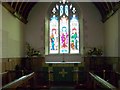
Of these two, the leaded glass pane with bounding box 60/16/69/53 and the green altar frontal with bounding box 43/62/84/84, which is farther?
the leaded glass pane with bounding box 60/16/69/53

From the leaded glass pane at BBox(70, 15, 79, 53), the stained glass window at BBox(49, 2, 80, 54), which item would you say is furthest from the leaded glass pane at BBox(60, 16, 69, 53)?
the leaded glass pane at BBox(70, 15, 79, 53)

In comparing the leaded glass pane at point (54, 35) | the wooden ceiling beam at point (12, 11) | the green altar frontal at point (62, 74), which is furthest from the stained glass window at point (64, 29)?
the wooden ceiling beam at point (12, 11)

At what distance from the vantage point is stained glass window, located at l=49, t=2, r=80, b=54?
43.8 ft

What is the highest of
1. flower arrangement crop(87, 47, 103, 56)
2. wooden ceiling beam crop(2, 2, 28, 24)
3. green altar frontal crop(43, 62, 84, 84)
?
wooden ceiling beam crop(2, 2, 28, 24)

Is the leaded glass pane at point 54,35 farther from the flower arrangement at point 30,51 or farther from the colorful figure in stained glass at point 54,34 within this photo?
the flower arrangement at point 30,51

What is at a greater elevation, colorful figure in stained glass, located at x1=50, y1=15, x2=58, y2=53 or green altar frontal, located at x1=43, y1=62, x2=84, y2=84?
colorful figure in stained glass, located at x1=50, y1=15, x2=58, y2=53

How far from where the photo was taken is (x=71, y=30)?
13.4m

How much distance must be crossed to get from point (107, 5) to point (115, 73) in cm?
340

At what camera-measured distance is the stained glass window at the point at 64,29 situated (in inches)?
525

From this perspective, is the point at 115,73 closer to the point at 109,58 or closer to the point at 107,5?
the point at 109,58

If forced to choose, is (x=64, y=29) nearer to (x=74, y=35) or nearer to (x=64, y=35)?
(x=64, y=35)

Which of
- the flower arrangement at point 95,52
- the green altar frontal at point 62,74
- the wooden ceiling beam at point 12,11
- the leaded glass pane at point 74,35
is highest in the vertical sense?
the wooden ceiling beam at point 12,11

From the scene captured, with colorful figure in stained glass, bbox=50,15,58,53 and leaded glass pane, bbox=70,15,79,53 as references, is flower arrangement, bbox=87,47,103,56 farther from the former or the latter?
colorful figure in stained glass, bbox=50,15,58,53

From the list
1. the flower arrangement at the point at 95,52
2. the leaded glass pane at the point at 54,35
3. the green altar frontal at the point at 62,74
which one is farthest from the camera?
the leaded glass pane at the point at 54,35
